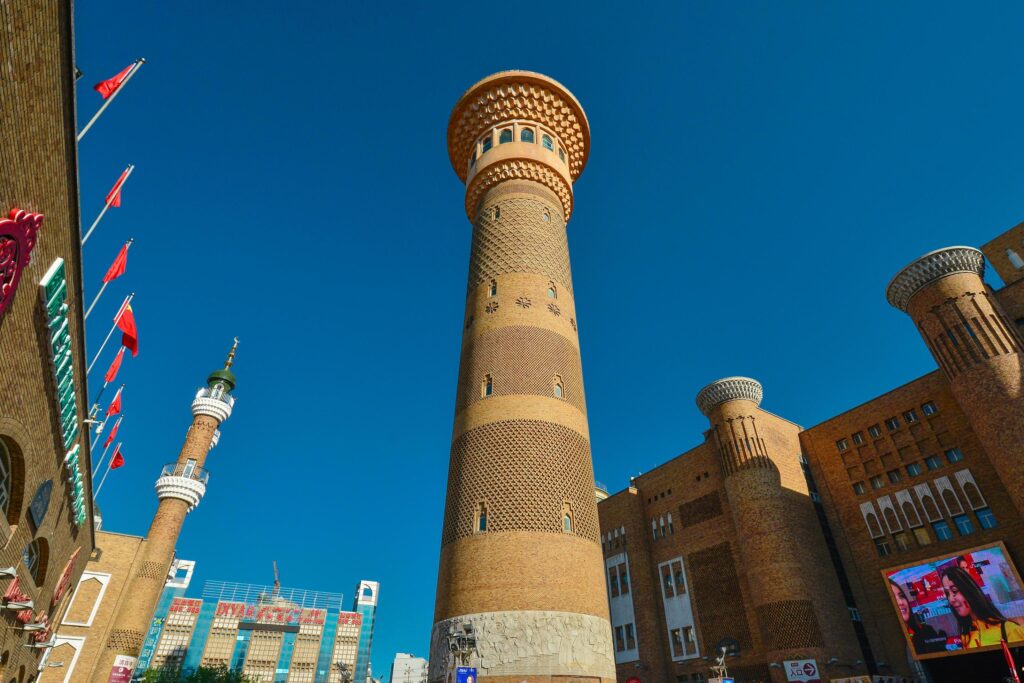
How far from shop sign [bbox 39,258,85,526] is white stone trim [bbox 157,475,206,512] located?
23.5 metres

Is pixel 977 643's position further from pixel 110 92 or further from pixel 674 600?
pixel 110 92

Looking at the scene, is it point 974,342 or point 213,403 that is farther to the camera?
point 213,403

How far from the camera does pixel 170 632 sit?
83750 millimetres

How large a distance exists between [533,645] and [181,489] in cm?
2816

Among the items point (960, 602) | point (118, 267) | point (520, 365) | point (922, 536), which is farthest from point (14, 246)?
point (922, 536)

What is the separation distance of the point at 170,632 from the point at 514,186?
298 feet

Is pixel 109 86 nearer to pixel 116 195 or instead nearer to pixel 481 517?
pixel 116 195

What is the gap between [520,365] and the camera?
20.4 meters

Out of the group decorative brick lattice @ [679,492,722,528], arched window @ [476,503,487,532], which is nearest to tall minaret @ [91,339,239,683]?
arched window @ [476,503,487,532]

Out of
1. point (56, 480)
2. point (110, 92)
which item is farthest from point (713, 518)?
point (110, 92)

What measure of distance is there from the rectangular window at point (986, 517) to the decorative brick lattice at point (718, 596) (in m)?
11.3

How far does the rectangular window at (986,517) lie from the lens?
24781mm

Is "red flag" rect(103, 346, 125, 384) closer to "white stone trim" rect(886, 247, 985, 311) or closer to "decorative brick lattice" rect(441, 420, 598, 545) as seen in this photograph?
"decorative brick lattice" rect(441, 420, 598, 545)

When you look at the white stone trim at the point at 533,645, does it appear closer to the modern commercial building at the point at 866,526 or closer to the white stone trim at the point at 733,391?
the modern commercial building at the point at 866,526
